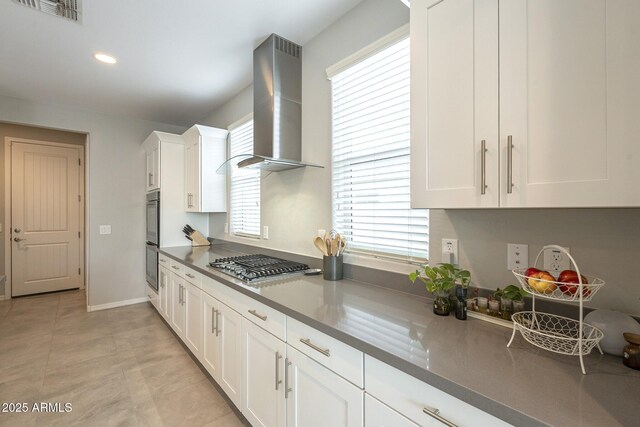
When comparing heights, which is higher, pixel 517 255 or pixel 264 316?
pixel 517 255

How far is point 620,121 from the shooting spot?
0.77 meters

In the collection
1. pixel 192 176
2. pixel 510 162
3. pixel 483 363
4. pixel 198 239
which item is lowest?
pixel 483 363

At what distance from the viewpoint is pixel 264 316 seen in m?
1.48

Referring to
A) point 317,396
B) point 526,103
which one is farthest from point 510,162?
point 317,396

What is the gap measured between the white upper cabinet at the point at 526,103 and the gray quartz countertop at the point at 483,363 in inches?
17.9

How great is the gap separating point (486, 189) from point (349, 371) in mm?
808

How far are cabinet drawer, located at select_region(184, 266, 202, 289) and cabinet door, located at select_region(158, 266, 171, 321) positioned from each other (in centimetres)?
62

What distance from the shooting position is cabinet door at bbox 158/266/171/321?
9.98ft


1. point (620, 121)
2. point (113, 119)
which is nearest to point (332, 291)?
point (620, 121)

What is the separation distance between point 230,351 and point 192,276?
0.85 meters

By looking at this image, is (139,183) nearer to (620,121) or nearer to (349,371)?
(349,371)

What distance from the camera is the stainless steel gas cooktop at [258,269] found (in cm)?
179

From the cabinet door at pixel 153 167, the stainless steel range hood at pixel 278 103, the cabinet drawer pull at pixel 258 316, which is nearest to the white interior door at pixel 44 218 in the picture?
the cabinet door at pixel 153 167

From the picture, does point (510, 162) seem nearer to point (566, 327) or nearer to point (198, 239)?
point (566, 327)
